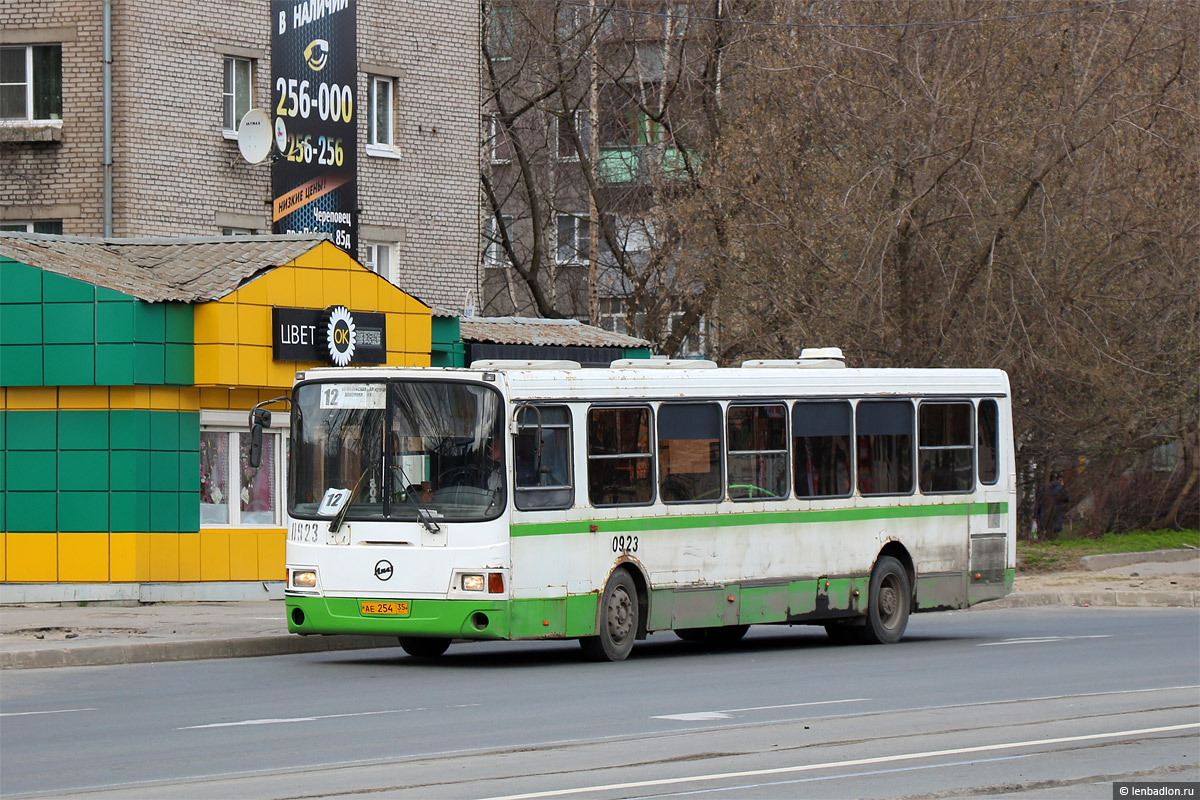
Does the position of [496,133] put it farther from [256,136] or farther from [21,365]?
[21,365]

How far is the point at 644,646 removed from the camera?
67.1 feet

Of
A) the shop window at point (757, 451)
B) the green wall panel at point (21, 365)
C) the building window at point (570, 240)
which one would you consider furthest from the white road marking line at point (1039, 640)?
the building window at point (570, 240)

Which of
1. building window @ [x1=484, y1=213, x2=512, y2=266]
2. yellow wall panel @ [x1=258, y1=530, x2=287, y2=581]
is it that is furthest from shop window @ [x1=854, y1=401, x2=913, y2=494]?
building window @ [x1=484, y1=213, x2=512, y2=266]

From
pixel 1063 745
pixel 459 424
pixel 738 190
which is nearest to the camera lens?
pixel 1063 745

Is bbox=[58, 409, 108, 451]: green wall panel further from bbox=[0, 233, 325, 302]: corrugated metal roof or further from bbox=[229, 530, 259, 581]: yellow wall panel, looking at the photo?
bbox=[229, 530, 259, 581]: yellow wall panel

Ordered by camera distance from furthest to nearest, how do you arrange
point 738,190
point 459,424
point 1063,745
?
point 738,190, point 459,424, point 1063,745

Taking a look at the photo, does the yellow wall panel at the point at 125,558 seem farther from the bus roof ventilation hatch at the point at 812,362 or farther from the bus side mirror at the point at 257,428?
the bus roof ventilation hatch at the point at 812,362

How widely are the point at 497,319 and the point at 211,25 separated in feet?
21.8

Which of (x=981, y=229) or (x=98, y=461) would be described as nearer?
(x=98, y=461)

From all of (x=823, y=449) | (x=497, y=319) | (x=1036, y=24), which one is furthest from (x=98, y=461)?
(x=1036, y=24)

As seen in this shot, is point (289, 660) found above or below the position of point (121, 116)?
below

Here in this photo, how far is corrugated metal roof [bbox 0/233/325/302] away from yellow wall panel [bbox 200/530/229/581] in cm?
293

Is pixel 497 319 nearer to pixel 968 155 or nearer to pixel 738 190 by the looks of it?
pixel 738 190

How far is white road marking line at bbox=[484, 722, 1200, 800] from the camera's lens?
955 cm
